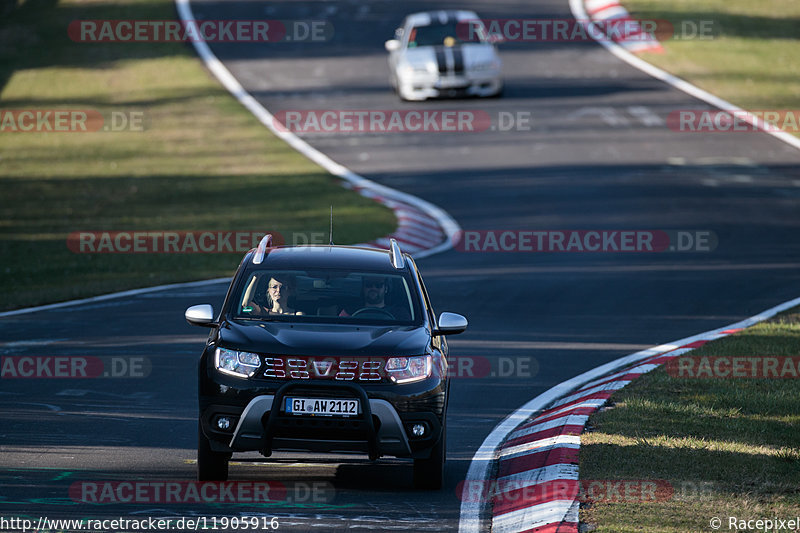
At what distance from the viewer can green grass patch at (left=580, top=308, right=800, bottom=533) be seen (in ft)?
25.3

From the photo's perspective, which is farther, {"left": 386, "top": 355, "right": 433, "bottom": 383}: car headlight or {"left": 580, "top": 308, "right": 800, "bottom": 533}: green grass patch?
{"left": 386, "top": 355, "right": 433, "bottom": 383}: car headlight

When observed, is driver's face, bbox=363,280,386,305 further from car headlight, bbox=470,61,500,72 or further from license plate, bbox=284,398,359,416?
car headlight, bbox=470,61,500,72

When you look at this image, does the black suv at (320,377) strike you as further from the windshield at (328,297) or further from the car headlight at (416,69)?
the car headlight at (416,69)

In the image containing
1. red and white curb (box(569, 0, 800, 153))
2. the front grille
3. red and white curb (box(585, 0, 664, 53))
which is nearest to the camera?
the front grille

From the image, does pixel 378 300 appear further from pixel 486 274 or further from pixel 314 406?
pixel 486 274

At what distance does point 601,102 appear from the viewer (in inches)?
1241

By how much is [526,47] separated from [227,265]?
2010 cm

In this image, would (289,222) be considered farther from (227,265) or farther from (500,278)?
(500,278)

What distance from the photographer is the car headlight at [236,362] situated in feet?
27.5

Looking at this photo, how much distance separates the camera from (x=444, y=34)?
104 ft

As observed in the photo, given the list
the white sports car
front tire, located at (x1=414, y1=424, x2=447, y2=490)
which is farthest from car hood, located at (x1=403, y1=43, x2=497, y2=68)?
front tire, located at (x1=414, y1=424, x2=447, y2=490)

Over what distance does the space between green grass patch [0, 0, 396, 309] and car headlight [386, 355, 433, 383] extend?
1030 centimetres

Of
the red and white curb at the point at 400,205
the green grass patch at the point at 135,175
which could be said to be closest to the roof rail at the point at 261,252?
the green grass patch at the point at 135,175

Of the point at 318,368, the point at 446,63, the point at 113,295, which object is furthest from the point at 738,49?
the point at 318,368
